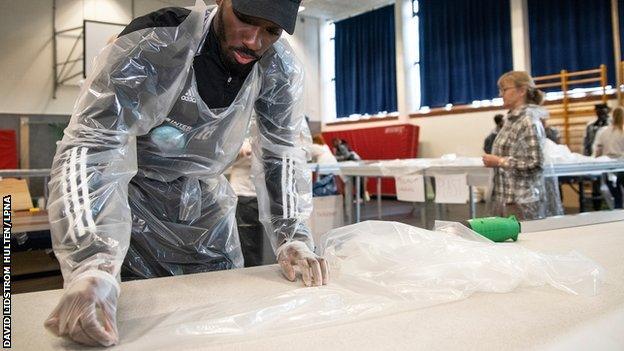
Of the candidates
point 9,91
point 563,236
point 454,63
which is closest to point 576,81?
point 454,63

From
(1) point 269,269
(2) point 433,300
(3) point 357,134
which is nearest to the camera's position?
(2) point 433,300

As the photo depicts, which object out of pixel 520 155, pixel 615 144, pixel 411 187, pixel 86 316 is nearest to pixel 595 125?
pixel 615 144

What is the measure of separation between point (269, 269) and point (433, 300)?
40 cm

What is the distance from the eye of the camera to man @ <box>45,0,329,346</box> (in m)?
0.67

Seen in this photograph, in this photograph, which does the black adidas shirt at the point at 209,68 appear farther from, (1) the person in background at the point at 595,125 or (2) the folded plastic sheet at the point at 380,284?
(1) the person in background at the point at 595,125

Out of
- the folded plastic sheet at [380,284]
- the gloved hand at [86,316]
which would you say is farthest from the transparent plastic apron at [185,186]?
the gloved hand at [86,316]

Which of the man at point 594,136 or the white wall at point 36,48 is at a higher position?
the white wall at point 36,48

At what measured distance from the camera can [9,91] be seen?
21.8 feet

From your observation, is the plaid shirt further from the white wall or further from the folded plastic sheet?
the white wall

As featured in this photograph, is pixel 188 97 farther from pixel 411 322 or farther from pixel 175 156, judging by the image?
pixel 411 322

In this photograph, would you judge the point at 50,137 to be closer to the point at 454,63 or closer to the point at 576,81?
the point at 454,63

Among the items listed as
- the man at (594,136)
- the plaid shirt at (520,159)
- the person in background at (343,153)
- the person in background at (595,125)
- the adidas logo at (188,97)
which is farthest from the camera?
the person in background at (343,153)

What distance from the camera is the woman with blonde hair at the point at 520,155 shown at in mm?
2463

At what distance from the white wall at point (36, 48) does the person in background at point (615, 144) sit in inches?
153
